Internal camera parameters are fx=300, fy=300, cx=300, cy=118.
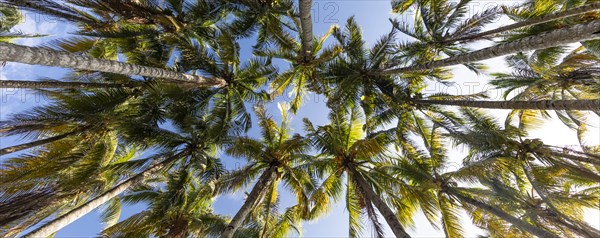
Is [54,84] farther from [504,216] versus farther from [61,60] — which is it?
[504,216]

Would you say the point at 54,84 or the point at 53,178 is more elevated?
the point at 54,84

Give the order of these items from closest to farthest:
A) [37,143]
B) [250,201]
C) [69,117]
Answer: [69,117] → [37,143] → [250,201]

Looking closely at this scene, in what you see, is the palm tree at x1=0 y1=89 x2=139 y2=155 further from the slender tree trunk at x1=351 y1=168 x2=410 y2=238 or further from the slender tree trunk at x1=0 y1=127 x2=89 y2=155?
the slender tree trunk at x1=351 y1=168 x2=410 y2=238

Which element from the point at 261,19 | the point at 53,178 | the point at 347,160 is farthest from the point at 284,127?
the point at 53,178

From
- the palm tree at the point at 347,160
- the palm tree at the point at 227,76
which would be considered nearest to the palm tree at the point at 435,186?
the palm tree at the point at 347,160

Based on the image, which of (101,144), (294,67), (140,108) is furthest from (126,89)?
(294,67)

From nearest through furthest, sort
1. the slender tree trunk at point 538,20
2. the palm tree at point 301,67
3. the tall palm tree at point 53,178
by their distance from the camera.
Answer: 1. the slender tree trunk at point 538,20
2. the tall palm tree at point 53,178
3. the palm tree at point 301,67

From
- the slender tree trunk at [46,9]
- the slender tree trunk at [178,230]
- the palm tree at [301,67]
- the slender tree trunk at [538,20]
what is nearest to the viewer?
the slender tree trunk at [538,20]

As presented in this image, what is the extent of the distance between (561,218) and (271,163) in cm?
801

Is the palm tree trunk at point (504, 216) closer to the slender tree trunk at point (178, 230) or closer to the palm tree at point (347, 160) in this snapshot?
the palm tree at point (347, 160)

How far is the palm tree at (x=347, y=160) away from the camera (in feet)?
30.3

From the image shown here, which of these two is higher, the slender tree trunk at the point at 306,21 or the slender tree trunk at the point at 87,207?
the slender tree trunk at the point at 306,21

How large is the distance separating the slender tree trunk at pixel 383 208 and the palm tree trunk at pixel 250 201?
9.37 ft

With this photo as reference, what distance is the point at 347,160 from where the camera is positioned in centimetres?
993
